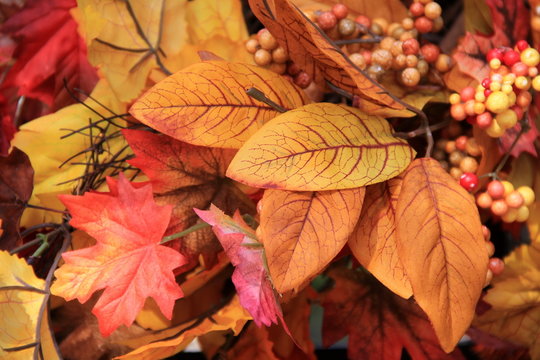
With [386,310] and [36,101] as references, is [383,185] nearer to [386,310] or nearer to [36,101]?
[386,310]

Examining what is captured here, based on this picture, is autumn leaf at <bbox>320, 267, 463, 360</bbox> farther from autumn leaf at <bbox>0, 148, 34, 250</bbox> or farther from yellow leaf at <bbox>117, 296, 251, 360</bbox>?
autumn leaf at <bbox>0, 148, 34, 250</bbox>

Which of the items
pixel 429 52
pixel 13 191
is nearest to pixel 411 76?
pixel 429 52

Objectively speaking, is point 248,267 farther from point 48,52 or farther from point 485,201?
point 48,52

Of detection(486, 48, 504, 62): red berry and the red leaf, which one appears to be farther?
the red leaf

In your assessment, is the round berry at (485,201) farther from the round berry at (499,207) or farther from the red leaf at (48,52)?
the red leaf at (48,52)

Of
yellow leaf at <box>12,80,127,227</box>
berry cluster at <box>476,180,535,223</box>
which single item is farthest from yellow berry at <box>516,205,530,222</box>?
yellow leaf at <box>12,80,127,227</box>
